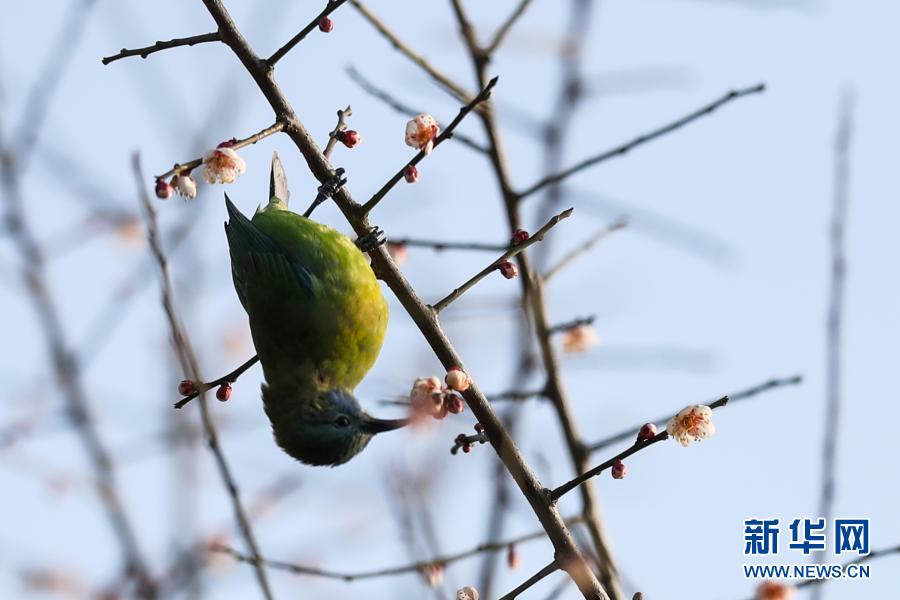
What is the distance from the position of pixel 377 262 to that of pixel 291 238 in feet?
4.90

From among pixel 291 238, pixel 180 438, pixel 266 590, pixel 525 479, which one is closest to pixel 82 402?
pixel 180 438

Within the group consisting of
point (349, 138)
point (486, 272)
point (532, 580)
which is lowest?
point (532, 580)

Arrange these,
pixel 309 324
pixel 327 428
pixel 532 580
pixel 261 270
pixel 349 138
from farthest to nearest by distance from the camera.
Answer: pixel 261 270
pixel 309 324
pixel 327 428
pixel 349 138
pixel 532 580

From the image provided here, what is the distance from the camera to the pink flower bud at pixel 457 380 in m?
2.94

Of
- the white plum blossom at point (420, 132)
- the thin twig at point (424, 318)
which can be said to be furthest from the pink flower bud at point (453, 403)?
the white plum blossom at point (420, 132)

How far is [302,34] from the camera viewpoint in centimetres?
316

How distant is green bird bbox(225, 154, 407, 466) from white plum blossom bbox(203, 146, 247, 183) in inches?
30.6

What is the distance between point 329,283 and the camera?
4.55 metres

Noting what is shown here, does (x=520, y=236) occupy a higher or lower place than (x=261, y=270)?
lower

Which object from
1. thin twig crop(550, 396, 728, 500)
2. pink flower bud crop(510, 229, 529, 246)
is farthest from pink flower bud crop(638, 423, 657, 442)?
pink flower bud crop(510, 229, 529, 246)

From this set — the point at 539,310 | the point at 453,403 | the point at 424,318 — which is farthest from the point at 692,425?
the point at 539,310

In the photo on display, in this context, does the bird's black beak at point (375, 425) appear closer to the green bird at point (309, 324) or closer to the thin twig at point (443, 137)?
the green bird at point (309, 324)

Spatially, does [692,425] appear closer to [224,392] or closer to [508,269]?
[508,269]

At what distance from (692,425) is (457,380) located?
0.71 m
